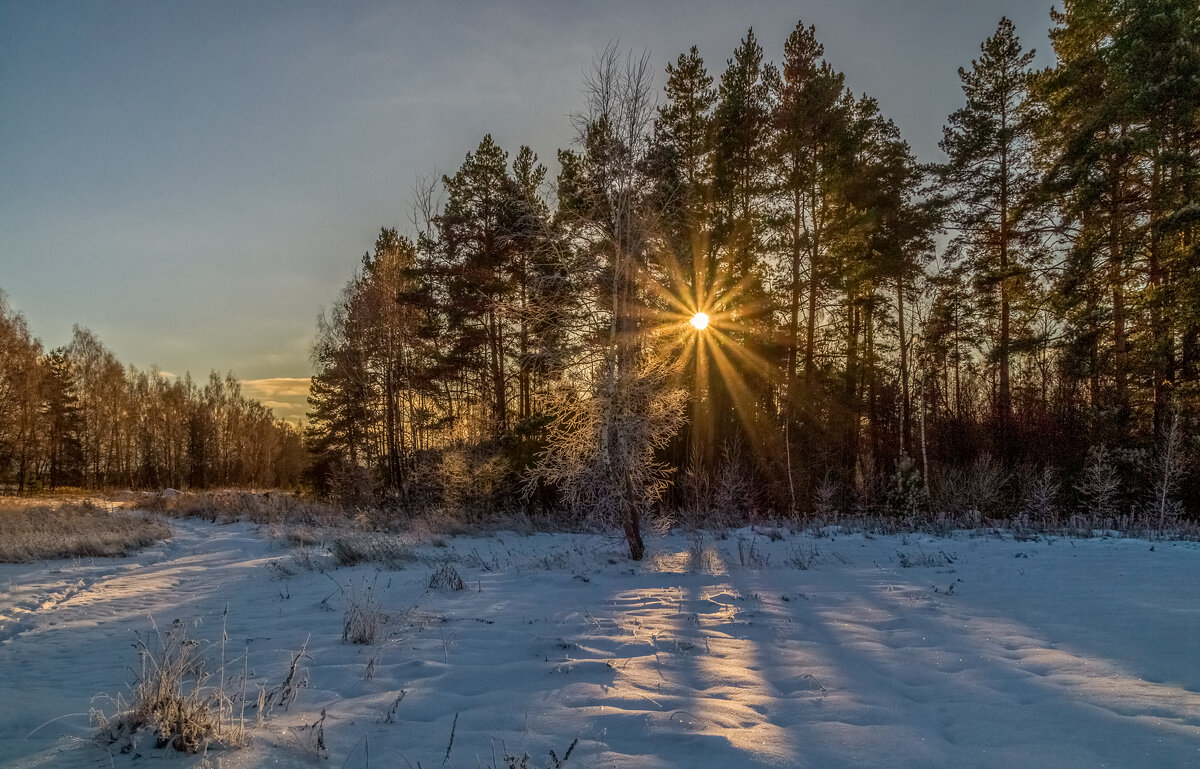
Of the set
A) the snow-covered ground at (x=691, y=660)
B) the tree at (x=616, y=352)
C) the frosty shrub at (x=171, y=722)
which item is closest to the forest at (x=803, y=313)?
the tree at (x=616, y=352)

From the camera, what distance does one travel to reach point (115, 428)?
153 feet

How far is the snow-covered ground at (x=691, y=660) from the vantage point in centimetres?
270

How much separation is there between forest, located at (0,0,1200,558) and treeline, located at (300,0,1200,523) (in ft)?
0.29

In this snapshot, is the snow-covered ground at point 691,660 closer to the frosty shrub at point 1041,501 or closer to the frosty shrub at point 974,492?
the frosty shrub at point 1041,501

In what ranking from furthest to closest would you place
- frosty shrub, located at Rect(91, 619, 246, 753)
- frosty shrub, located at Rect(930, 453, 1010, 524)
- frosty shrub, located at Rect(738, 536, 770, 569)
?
frosty shrub, located at Rect(930, 453, 1010, 524) < frosty shrub, located at Rect(738, 536, 770, 569) < frosty shrub, located at Rect(91, 619, 246, 753)

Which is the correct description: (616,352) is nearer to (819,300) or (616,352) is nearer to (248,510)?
(819,300)

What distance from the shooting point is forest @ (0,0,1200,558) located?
30.1 ft

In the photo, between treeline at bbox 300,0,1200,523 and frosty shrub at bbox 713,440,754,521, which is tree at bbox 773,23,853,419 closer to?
treeline at bbox 300,0,1200,523

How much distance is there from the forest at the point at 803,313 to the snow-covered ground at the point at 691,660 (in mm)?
2982

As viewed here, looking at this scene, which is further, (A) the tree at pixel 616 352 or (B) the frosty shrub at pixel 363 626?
(A) the tree at pixel 616 352

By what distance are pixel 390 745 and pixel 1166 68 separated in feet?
71.3

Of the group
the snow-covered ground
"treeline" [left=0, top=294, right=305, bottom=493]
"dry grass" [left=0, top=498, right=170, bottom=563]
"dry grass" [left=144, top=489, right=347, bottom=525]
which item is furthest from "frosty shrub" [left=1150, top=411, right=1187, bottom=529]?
"treeline" [left=0, top=294, right=305, bottom=493]

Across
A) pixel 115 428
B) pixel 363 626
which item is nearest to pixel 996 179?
pixel 363 626

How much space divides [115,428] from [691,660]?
58622mm
